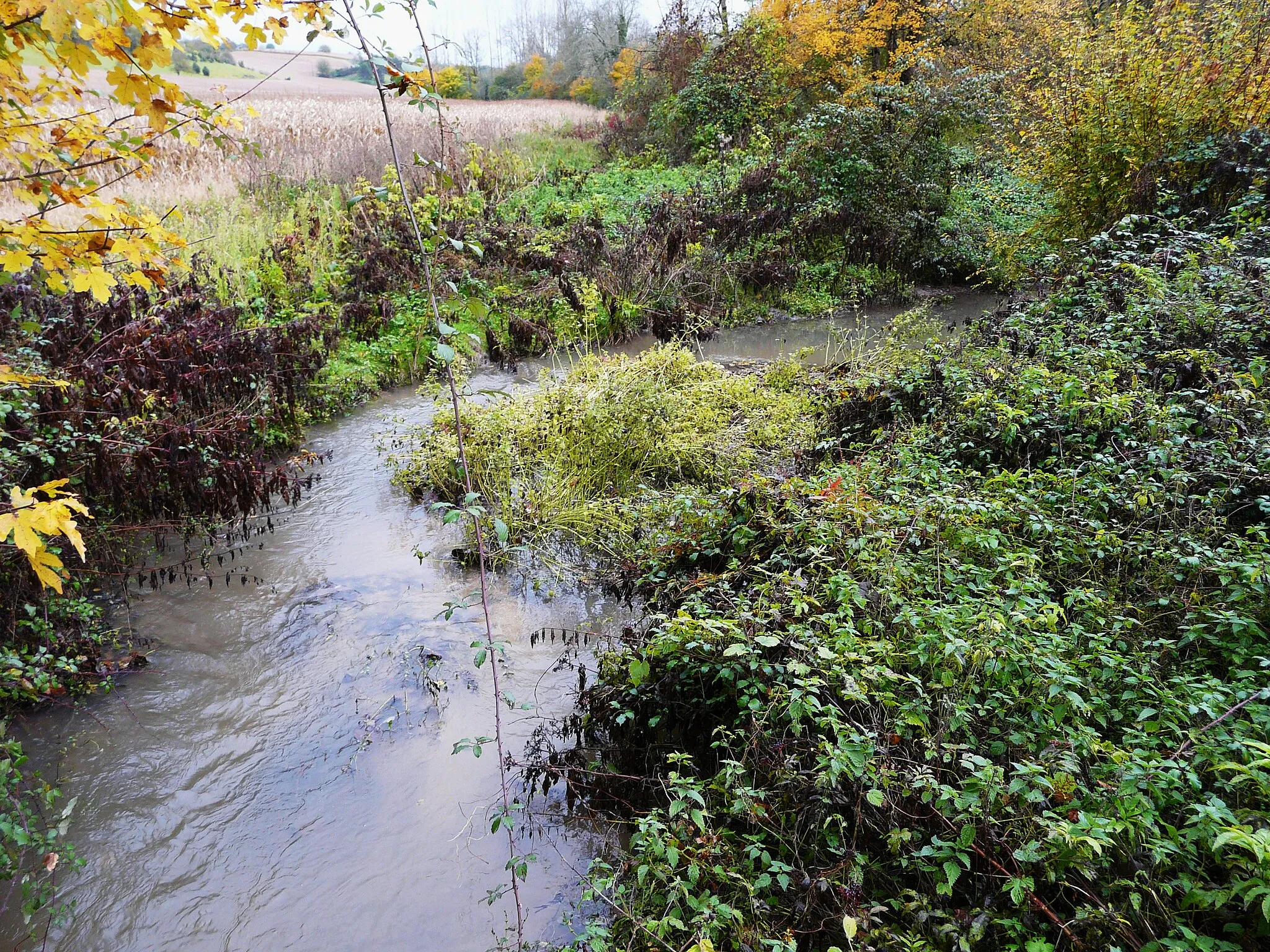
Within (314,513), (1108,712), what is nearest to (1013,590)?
(1108,712)

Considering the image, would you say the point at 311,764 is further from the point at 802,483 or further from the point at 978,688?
the point at 978,688

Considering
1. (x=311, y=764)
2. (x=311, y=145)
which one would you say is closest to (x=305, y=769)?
(x=311, y=764)

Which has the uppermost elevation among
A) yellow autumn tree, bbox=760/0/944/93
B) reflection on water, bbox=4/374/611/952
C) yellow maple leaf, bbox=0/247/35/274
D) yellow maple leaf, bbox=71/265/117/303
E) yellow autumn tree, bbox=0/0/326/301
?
yellow autumn tree, bbox=760/0/944/93

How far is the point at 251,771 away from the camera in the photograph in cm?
306

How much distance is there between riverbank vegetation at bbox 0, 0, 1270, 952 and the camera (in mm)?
1881

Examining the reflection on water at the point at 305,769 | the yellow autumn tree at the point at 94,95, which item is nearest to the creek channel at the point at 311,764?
the reflection on water at the point at 305,769

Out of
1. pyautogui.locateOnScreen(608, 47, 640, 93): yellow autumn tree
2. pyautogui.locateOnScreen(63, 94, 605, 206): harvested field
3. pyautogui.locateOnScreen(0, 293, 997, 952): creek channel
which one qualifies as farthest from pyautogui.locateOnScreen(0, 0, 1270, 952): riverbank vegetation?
pyautogui.locateOnScreen(608, 47, 640, 93): yellow autumn tree

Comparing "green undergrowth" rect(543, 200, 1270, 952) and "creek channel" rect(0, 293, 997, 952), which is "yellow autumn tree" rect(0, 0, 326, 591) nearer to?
"creek channel" rect(0, 293, 997, 952)

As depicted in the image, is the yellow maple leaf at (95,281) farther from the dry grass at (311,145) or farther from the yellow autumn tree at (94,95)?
the dry grass at (311,145)

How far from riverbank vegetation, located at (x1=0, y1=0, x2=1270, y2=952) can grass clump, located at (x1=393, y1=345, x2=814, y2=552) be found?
32 mm

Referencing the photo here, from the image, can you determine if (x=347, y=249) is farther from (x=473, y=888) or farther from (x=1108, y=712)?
(x=1108, y=712)

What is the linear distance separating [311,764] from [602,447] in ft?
8.75

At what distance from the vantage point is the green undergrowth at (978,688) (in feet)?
5.82

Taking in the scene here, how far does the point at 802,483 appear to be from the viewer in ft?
11.2
